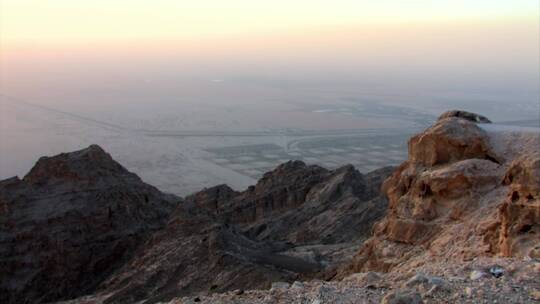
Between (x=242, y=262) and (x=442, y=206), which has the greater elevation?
(x=442, y=206)

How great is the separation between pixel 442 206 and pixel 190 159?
6792 cm

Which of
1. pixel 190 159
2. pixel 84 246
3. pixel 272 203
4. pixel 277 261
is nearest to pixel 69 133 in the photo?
pixel 190 159

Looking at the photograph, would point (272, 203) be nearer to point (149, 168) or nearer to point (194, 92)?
point (149, 168)

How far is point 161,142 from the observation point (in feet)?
304

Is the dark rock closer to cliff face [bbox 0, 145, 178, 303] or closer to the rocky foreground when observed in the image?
the rocky foreground

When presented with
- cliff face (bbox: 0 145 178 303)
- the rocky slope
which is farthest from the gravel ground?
cliff face (bbox: 0 145 178 303)

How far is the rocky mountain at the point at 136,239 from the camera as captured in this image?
77.0 ft

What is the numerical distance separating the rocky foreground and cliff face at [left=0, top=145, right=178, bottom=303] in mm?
60

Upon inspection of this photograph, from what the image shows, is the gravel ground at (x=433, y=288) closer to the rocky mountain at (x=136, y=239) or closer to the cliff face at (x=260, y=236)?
the cliff face at (x=260, y=236)

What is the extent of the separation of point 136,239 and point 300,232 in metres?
9.04

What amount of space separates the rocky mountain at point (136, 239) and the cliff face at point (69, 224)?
44mm

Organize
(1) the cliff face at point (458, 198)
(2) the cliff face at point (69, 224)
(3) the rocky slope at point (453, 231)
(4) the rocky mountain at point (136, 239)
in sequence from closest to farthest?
1. (3) the rocky slope at point (453, 231)
2. (1) the cliff face at point (458, 198)
3. (4) the rocky mountain at point (136, 239)
4. (2) the cliff face at point (69, 224)

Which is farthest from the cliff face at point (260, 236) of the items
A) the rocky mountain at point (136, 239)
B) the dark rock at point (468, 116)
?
the dark rock at point (468, 116)

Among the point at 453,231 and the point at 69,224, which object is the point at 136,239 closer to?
the point at 69,224
